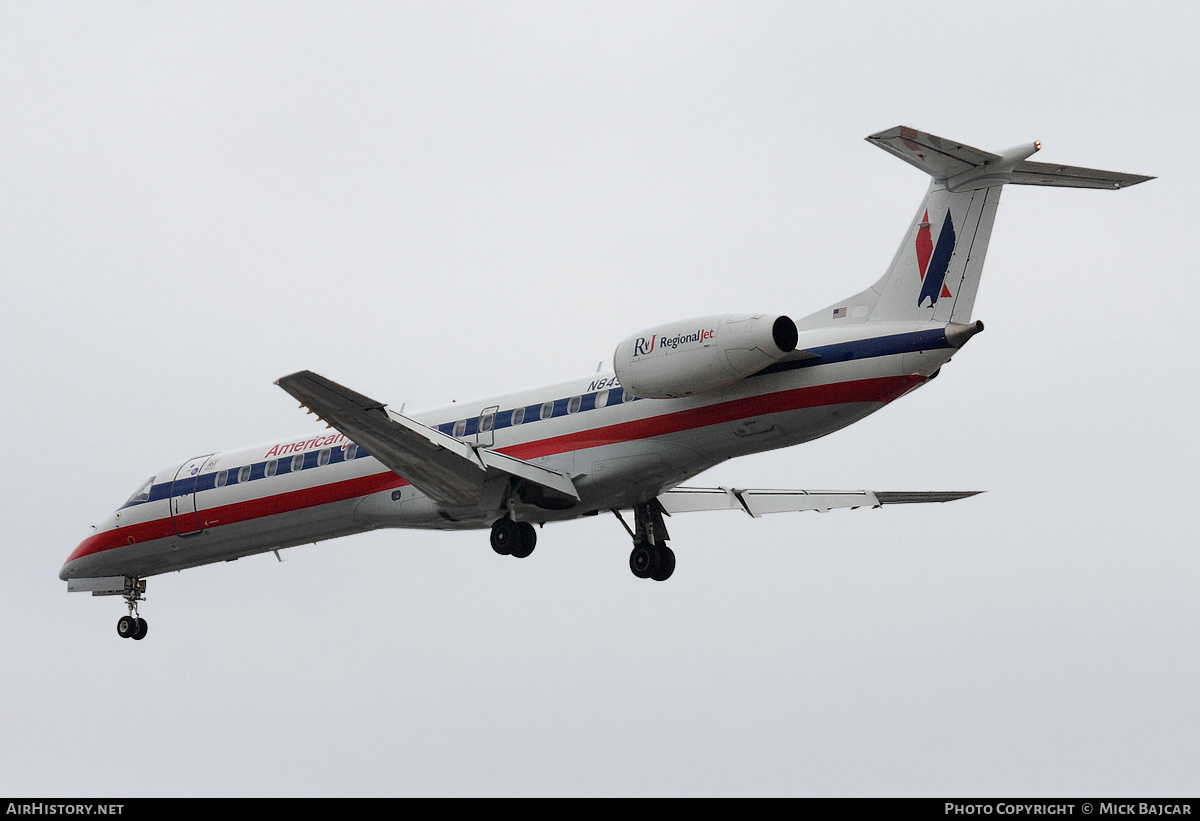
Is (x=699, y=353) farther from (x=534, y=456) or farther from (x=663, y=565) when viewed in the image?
(x=663, y=565)

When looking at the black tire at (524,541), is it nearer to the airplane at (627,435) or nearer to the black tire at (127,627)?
the airplane at (627,435)

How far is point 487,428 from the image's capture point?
28094mm

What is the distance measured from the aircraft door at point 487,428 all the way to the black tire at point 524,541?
180 cm

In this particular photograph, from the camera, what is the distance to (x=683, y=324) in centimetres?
2433

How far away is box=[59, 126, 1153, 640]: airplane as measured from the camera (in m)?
23.3

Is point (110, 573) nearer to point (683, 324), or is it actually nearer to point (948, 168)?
point (683, 324)

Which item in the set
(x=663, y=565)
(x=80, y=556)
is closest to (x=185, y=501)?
(x=80, y=556)

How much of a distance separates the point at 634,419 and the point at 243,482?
8.85 metres

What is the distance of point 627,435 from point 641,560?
3.49 metres

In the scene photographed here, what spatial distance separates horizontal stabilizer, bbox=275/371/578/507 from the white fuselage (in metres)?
0.43

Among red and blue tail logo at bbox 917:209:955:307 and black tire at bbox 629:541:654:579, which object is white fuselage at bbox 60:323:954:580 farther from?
black tire at bbox 629:541:654:579

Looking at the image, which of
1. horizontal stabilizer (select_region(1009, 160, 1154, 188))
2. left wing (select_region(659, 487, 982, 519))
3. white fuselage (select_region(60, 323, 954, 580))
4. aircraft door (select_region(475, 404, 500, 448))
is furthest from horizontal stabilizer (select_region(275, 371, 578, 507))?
horizontal stabilizer (select_region(1009, 160, 1154, 188))
